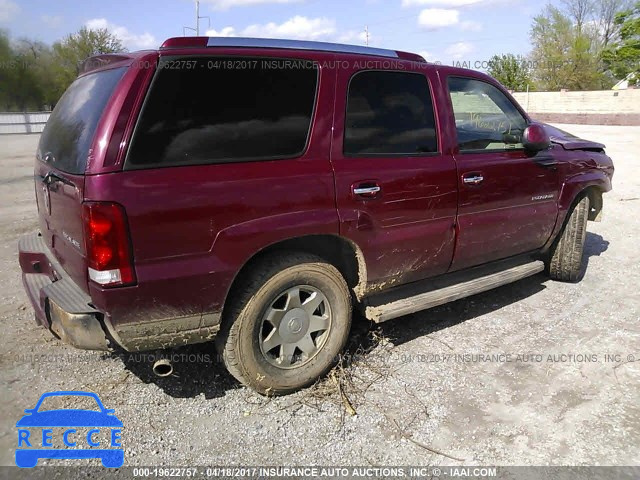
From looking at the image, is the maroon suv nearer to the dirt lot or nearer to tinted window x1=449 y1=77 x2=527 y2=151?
tinted window x1=449 y1=77 x2=527 y2=151

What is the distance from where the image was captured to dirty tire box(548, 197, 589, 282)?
485 cm


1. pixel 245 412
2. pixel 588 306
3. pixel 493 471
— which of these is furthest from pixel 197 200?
pixel 588 306

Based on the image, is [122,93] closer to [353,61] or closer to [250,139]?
[250,139]

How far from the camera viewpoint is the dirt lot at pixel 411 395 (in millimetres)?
2744

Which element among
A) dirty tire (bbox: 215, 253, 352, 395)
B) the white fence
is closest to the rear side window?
dirty tire (bbox: 215, 253, 352, 395)

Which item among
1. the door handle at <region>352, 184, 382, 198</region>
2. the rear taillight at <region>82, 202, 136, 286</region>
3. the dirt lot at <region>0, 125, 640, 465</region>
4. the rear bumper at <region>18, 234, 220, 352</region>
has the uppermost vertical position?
the door handle at <region>352, 184, 382, 198</region>

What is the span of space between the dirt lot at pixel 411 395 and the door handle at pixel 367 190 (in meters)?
1.20

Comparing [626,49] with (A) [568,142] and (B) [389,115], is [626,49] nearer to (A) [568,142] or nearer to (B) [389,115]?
(A) [568,142]

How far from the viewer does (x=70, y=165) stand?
2738mm

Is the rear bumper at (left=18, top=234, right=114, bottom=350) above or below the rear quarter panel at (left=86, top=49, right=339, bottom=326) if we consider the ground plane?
below

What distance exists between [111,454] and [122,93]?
187 cm

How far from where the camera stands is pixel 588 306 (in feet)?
15.0

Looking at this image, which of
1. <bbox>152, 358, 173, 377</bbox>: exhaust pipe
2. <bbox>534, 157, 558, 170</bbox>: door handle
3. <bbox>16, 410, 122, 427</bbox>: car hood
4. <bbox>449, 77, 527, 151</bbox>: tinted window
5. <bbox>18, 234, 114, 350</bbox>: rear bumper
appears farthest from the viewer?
<bbox>534, 157, 558, 170</bbox>: door handle

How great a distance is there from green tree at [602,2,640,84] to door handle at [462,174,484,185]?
53.1 metres
